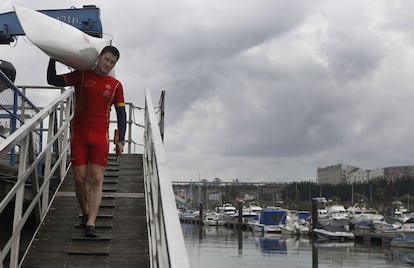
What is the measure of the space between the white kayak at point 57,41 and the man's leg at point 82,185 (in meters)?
0.91

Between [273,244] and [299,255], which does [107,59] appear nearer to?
[299,255]

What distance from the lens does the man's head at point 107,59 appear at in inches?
186

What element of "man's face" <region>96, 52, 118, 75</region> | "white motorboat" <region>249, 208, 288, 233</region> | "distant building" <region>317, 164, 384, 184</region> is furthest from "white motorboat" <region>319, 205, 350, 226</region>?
"distant building" <region>317, 164, 384, 184</region>

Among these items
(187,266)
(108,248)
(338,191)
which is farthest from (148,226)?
(338,191)

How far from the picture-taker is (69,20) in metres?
12.5

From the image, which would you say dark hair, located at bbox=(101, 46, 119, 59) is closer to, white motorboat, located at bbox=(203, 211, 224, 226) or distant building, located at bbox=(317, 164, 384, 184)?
white motorboat, located at bbox=(203, 211, 224, 226)

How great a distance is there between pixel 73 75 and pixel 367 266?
29.3 meters

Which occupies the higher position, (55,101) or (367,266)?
(55,101)

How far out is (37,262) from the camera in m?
4.40

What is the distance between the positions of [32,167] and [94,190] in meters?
0.61

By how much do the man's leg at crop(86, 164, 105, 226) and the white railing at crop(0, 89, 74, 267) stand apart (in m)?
0.46

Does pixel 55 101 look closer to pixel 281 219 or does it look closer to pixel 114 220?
pixel 114 220

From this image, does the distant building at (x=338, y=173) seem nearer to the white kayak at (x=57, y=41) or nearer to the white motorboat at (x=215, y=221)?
the white motorboat at (x=215, y=221)

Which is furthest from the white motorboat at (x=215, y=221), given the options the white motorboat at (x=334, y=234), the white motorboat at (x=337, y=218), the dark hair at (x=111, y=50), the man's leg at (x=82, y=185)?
the dark hair at (x=111, y=50)
